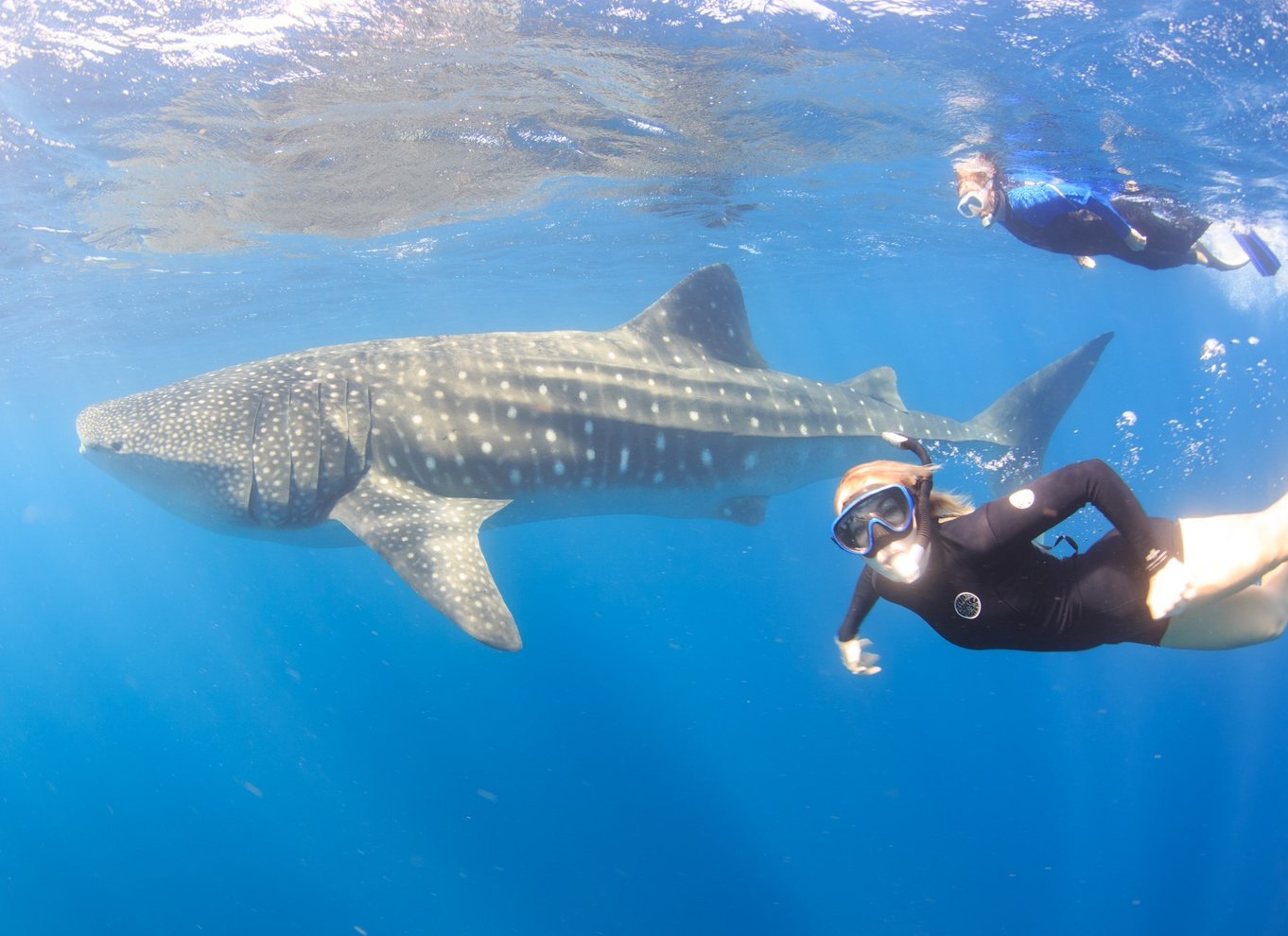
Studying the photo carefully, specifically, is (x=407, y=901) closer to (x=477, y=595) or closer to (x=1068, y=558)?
(x=477, y=595)

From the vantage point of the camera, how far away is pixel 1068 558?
11.5 feet

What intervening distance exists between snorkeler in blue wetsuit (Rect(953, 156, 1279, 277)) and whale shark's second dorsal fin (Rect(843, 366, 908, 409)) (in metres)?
2.32

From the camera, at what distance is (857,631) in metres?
4.34

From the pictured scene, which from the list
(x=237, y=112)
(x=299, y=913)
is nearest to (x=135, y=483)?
(x=237, y=112)

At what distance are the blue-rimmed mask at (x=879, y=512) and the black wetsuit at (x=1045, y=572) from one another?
10.0 inches

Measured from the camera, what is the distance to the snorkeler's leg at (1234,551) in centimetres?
296

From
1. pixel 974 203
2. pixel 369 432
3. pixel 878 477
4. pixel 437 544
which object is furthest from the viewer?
pixel 974 203

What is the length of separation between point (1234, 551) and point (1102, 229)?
257 inches

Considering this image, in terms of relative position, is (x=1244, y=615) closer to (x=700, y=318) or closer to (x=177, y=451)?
(x=700, y=318)

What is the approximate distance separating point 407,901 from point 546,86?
16.0 m

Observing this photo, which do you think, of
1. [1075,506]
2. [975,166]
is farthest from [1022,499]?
[975,166]

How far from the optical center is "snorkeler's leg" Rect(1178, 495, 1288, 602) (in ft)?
9.73

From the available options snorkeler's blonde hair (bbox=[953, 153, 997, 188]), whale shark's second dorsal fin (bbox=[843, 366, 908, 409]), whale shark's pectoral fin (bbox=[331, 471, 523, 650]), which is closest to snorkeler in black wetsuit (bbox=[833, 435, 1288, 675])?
whale shark's pectoral fin (bbox=[331, 471, 523, 650])

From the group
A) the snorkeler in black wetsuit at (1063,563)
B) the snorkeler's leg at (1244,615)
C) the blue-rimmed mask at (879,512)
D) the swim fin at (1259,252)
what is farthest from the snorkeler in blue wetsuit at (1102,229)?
the blue-rimmed mask at (879,512)
